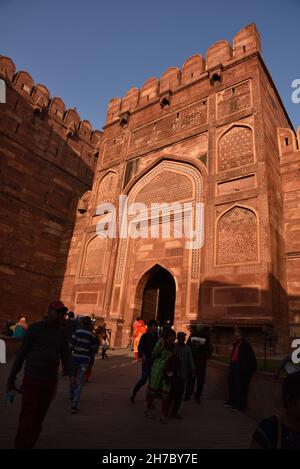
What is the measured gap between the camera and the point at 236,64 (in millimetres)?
12359

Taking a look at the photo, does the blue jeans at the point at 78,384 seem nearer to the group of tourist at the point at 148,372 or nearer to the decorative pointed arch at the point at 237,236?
the group of tourist at the point at 148,372

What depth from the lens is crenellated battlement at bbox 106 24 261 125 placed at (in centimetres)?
1245

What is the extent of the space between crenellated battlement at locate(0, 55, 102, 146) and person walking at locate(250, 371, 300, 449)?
59.1 ft

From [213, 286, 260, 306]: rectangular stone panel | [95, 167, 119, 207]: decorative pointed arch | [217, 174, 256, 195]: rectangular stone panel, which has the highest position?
[95, 167, 119, 207]: decorative pointed arch

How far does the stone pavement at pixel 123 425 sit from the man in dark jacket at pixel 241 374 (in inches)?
8.3

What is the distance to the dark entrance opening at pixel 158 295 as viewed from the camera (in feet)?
39.6

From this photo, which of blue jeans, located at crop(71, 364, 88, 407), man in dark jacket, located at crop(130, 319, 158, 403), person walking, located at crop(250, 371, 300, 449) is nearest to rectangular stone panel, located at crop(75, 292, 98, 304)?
man in dark jacket, located at crop(130, 319, 158, 403)

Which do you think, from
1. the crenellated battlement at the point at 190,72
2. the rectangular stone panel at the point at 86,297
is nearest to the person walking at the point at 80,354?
the rectangular stone panel at the point at 86,297

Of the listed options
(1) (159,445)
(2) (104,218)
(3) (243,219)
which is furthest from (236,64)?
(1) (159,445)

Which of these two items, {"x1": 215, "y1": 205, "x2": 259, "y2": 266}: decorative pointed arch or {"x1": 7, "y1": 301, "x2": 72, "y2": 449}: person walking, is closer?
{"x1": 7, "y1": 301, "x2": 72, "y2": 449}: person walking

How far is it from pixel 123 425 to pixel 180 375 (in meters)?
1.10

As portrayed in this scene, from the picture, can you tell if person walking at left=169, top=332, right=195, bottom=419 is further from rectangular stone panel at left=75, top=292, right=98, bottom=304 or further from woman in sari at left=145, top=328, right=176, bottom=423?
rectangular stone panel at left=75, top=292, right=98, bottom=304
